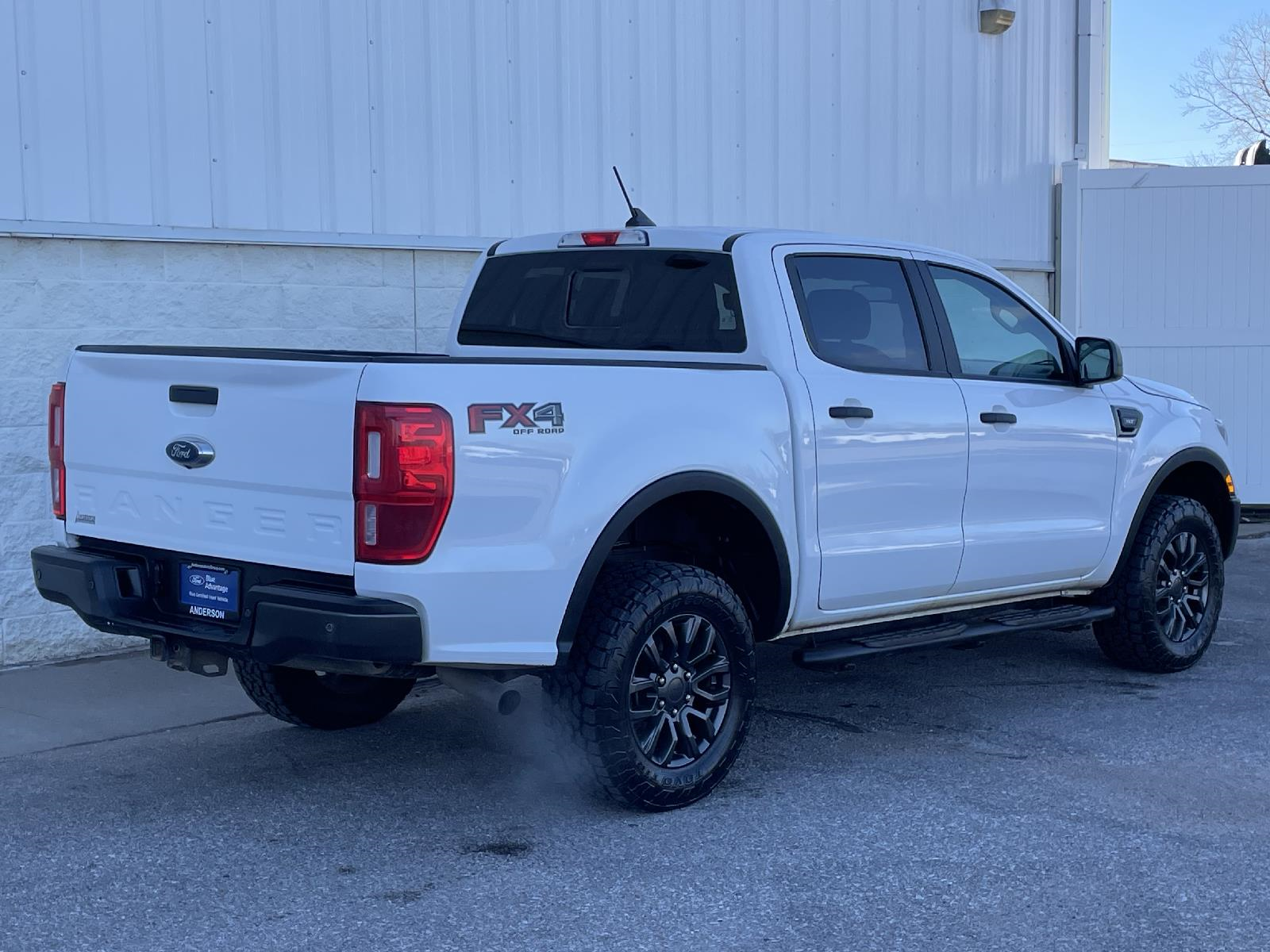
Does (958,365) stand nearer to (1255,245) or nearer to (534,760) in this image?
(534,760)

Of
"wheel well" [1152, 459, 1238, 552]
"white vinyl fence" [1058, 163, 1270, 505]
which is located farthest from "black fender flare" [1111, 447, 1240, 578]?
"white vinyl fence" [1058, 163, 1270, 505]

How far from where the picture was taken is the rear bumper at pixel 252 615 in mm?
4359

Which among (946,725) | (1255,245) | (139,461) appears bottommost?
(946,725)

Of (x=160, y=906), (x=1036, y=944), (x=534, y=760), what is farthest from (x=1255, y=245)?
(x=160, y=906)

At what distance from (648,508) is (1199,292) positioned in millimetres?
8820

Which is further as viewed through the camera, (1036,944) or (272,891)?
(272,891)

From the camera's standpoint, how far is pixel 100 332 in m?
7.49

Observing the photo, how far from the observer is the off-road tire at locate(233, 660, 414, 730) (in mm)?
5781

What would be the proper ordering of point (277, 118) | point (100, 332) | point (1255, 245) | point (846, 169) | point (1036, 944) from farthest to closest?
point (1255, 245), point (846, 169), point (277, 118), point (100, 332), point (1036, 944)

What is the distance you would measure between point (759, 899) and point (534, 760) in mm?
1640

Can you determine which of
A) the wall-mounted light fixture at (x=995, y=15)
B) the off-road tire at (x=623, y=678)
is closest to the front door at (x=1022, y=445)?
the off-road tire at (x=623, y=678)

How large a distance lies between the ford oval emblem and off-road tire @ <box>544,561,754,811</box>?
1260 mm

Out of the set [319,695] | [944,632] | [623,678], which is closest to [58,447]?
[319,695]

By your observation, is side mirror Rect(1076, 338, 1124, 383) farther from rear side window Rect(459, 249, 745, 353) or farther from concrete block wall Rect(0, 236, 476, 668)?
concrete block wall Rect(0, 236, 476, 668)
